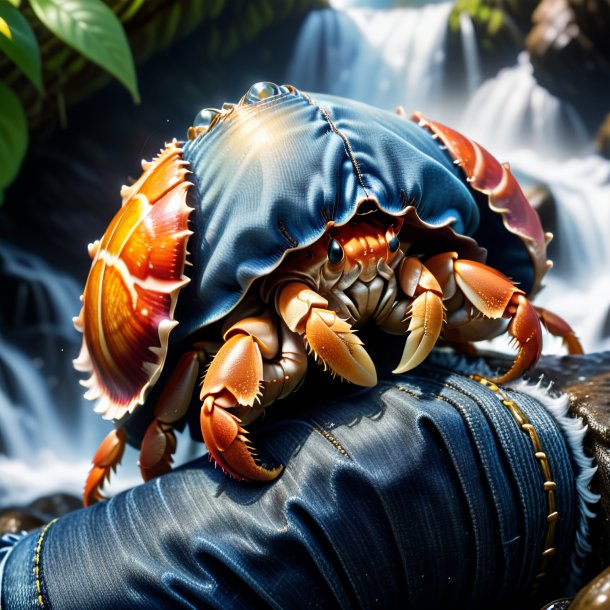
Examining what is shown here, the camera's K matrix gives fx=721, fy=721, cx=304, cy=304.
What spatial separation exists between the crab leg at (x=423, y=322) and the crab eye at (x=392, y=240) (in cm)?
5

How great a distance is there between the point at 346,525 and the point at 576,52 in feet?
4.64

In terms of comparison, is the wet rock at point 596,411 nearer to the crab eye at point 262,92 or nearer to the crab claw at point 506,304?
the crab claw at point 506,304

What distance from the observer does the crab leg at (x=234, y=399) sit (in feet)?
2.92

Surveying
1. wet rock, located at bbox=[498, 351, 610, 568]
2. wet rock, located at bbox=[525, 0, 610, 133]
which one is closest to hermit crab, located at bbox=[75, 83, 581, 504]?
wet rock, located at bbox=[498, 351, 610, 568]

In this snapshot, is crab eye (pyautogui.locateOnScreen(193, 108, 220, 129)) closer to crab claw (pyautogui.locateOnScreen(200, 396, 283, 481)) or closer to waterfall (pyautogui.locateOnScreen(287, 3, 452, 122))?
crab claw (pyautogui.locateOnScreen(200, 396, 283, 481))

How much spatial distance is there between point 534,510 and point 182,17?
145cm

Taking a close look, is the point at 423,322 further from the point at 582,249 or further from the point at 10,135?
the point at 10,135

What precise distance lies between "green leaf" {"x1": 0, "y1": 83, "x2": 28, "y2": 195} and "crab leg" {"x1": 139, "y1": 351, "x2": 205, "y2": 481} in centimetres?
99

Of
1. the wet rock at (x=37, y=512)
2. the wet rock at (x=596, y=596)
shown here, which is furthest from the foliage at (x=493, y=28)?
the wet rock at (x=37, y=512)

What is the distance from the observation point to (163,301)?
963mm

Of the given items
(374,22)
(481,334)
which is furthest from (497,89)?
(481,334)

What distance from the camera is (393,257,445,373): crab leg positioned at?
3.12 feet

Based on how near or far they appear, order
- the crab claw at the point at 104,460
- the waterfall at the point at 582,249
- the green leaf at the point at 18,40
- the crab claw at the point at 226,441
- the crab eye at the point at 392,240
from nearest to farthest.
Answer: the crab claw at the point at 226,441 < the crab eye at the point at 392,240 < the crab claw at the point at 104,460 < the green leaf at the point at 18,40 < the waterfall at the point at 582,249

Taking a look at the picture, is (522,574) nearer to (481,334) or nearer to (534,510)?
(534,510)
